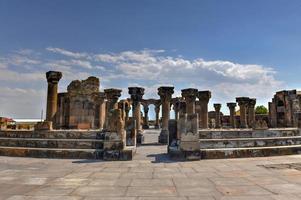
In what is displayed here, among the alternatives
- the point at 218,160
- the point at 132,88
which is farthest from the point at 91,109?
the point at 218,160

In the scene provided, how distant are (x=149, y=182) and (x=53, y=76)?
13915 millimetres

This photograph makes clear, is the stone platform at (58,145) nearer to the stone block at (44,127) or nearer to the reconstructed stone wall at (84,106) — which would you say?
the stone block at (44,127)

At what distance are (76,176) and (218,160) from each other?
5029mm

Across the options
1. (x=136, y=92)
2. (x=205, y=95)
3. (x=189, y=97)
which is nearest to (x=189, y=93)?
(x=189, y=97)

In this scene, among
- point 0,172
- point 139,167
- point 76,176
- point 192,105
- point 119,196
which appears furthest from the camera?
point 192,105

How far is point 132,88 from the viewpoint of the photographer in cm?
1722

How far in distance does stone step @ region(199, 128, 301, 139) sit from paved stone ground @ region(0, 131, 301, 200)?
348cm

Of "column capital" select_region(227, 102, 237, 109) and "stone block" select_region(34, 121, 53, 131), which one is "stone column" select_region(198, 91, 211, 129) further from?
"stone block" select_region(34, 121, 53, 131)

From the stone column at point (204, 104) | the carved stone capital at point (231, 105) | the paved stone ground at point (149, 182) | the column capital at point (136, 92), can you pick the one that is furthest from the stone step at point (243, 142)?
the carved stone capital at point (231, 105)

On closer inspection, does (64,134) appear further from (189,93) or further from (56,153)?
(189,93)

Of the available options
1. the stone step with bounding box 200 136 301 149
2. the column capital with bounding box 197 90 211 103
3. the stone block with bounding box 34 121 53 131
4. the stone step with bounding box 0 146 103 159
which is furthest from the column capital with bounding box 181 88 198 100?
the stone step with bounding box 0 146 103 159

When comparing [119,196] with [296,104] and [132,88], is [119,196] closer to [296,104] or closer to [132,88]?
[132,88]

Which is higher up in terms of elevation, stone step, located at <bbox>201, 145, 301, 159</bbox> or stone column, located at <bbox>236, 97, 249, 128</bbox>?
stone column, located at <bbox>236, 97, 249, 128</bbox>

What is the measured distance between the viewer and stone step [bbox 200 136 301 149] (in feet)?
32.9
